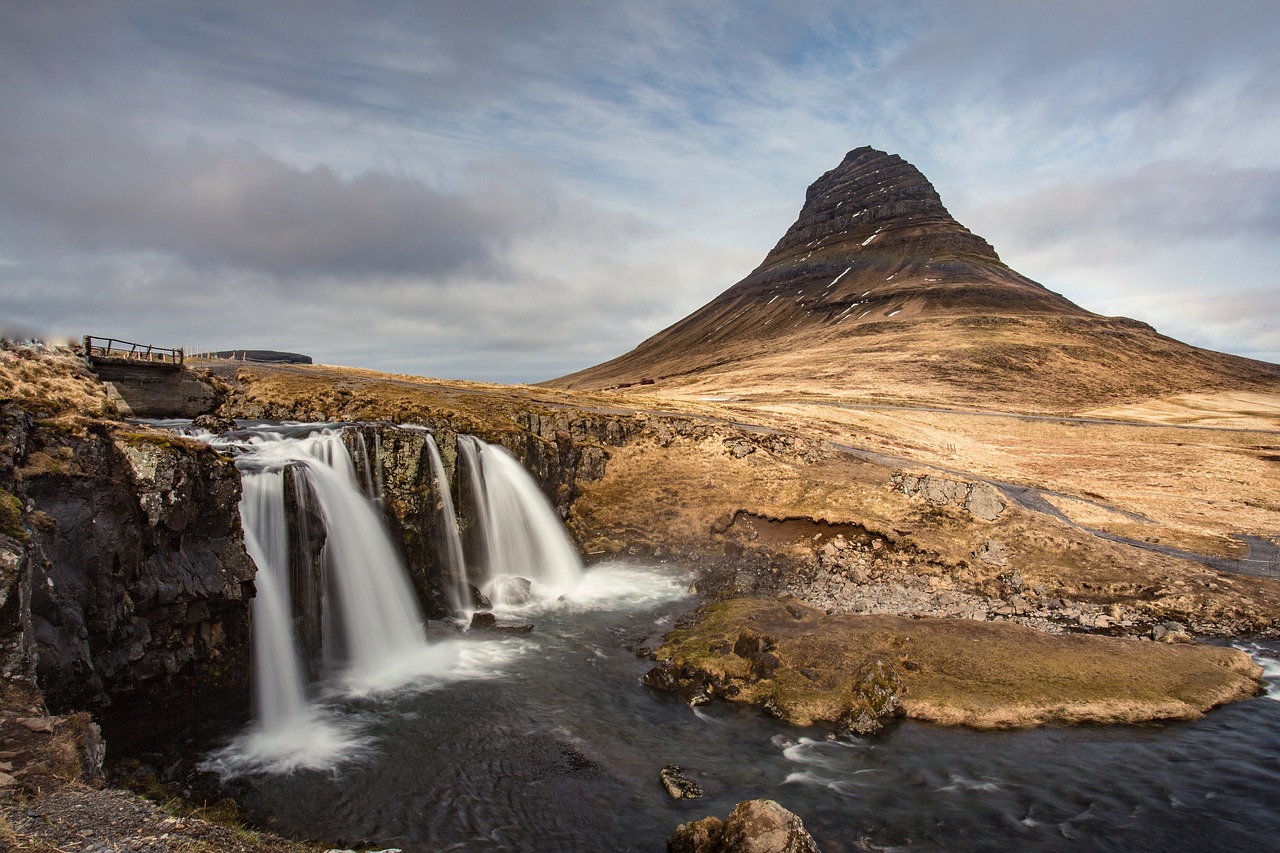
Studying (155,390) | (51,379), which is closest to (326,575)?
(51,379)

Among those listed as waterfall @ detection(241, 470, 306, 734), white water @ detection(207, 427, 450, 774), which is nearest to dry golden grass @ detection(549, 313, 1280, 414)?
white water @ detection(207, 427, 450, 774)

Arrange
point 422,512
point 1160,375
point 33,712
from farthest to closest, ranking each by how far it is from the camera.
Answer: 1. point 1160,375
2. point 422,512
3. point 33,712

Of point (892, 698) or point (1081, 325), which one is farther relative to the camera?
point (1081, 325)

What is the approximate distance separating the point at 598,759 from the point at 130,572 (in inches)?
521

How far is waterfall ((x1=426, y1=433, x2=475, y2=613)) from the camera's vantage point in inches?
1134

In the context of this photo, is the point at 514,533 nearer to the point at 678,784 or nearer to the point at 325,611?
the point at 325,611

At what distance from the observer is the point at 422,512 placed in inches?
1161

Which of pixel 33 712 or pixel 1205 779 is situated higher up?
pixel 33 712

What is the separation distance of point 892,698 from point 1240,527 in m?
31.7

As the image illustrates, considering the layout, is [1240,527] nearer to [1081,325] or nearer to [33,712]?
[33,712]

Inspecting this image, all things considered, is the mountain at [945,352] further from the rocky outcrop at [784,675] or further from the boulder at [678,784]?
the boulder at [678,784]

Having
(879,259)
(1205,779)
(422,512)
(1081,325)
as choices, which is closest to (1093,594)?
(1205,779)

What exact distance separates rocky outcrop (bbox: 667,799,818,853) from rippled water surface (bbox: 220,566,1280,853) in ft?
4.92

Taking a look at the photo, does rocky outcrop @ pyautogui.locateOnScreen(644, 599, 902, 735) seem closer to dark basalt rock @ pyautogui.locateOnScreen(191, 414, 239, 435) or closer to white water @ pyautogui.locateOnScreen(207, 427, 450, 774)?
white water @ pyautogui.locateOnScreen(207, 427, 450, 774)
